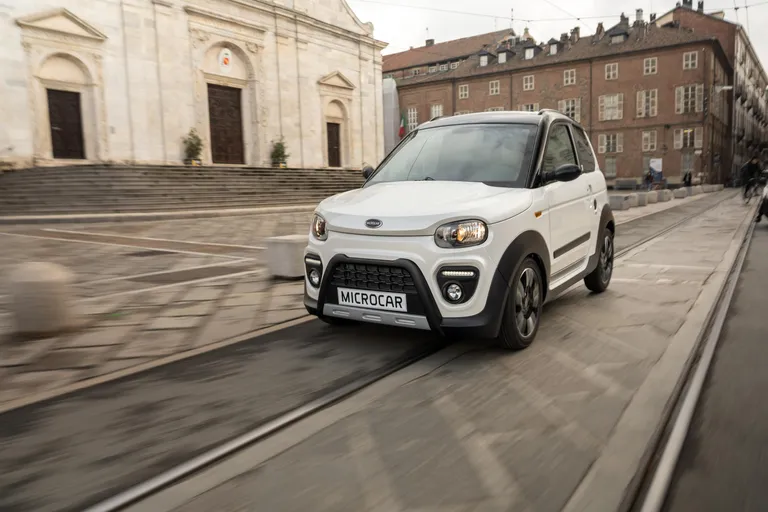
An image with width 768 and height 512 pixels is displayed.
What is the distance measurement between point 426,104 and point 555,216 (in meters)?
61.1

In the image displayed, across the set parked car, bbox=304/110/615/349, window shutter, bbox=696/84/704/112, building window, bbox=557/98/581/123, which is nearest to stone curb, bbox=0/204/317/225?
parked car, bbox=304/110/615/349

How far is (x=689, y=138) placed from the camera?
50969mm

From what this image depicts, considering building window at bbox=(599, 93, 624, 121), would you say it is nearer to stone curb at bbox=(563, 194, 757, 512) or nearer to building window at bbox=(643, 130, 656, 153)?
building window at bbox=(643, 130, 656, 153)

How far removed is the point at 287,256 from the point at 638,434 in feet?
17.6

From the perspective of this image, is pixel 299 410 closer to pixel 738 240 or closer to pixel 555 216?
pixel 555 216

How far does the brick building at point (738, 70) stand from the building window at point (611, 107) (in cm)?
872

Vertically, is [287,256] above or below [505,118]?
below

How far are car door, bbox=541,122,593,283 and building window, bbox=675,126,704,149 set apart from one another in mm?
51515

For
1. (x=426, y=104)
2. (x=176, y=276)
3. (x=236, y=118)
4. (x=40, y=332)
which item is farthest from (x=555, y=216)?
(x=426, y=104)

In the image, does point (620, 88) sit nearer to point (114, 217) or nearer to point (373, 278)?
point (114, 217)

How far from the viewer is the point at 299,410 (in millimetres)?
3352

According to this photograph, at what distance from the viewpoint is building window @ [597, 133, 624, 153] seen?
2133 inches

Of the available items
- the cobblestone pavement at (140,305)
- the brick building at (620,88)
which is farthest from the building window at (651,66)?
the cobblestone pavement at (140,305)

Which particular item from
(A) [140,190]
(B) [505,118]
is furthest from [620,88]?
(B) [505,118]
